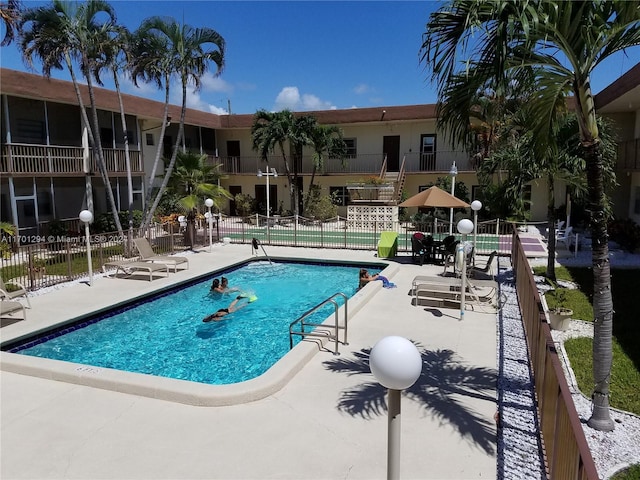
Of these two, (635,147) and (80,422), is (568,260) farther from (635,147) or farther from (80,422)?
(80,422)

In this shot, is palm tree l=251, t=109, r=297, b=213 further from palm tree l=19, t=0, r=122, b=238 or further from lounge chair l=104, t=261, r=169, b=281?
lounge chair l=104, t=261, r=169, b=281

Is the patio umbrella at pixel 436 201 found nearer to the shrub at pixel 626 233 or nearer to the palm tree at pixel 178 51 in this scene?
the shrub at pixel 626 233

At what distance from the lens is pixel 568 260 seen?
15.5 meters

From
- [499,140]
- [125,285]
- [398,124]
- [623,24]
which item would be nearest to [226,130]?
[398,124]

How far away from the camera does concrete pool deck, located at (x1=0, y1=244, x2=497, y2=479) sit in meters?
4.69

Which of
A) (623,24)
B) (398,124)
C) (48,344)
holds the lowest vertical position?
(48,344)

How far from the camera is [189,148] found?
29219mm

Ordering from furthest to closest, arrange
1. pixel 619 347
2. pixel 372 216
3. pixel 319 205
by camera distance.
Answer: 1. pixel 319 205
2. pixel 372 216
3. pixel 619 347


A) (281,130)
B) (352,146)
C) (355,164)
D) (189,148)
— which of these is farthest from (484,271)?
(189,148)

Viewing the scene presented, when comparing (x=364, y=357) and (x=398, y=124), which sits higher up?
(x=398, y=124)

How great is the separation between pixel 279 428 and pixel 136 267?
9938mm

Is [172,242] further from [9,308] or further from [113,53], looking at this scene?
[9,308]

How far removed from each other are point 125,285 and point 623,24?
1242cm

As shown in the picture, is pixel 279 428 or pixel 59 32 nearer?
pixel 279 428
